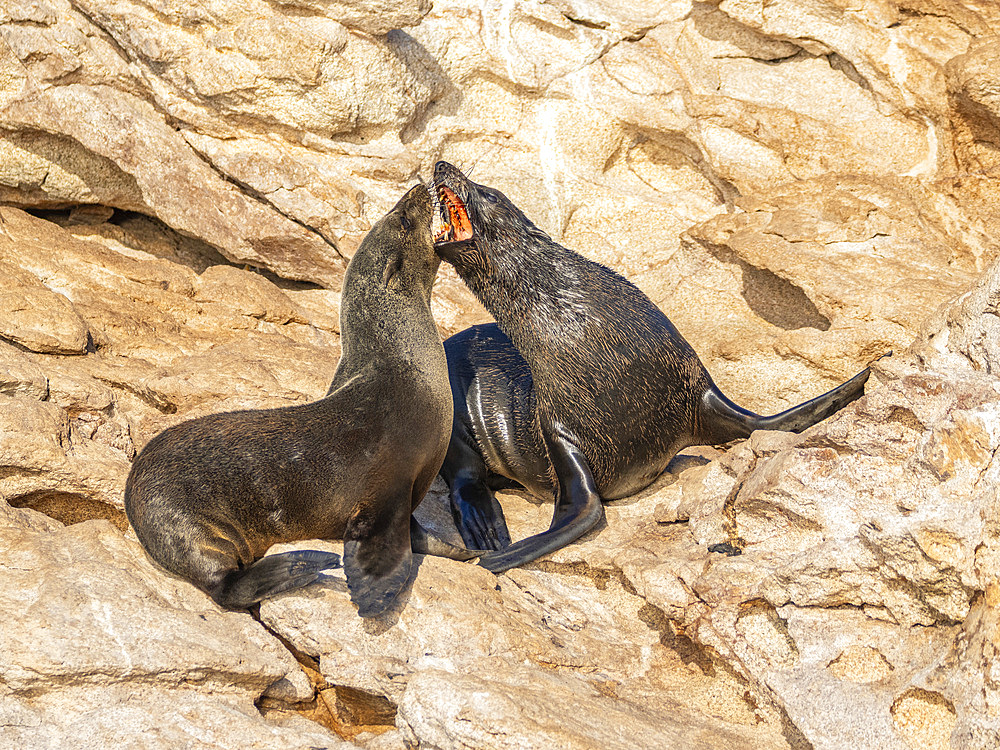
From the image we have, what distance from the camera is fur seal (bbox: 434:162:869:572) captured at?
579cm

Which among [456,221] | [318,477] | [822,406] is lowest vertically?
[318,477]

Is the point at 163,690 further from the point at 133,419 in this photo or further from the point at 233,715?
the point at 133,419

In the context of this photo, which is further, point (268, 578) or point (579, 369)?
point (579, 369)

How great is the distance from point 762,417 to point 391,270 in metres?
2.26

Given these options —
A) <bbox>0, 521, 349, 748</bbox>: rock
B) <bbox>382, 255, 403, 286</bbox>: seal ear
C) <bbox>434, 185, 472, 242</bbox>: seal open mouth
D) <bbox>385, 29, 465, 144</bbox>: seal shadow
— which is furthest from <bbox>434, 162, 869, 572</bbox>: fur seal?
<bbox>385, 29, 465, 144</bbox>: seal shadow

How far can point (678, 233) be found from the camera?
8.30 meters

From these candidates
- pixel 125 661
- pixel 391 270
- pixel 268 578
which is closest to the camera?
pixel 125 661

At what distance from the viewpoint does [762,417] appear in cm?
572

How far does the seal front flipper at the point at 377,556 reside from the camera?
4199mm

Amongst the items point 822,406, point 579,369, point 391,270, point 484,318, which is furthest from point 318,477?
point 484,318

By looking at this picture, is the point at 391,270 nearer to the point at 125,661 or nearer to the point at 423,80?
the point at 125,661

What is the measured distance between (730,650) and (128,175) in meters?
6.18

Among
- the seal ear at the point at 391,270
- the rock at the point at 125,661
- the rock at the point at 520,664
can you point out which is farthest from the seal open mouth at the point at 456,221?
the rock at the point at 125,661

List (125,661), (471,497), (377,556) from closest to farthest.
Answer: (125,661) → (377,556) → (471,497)
